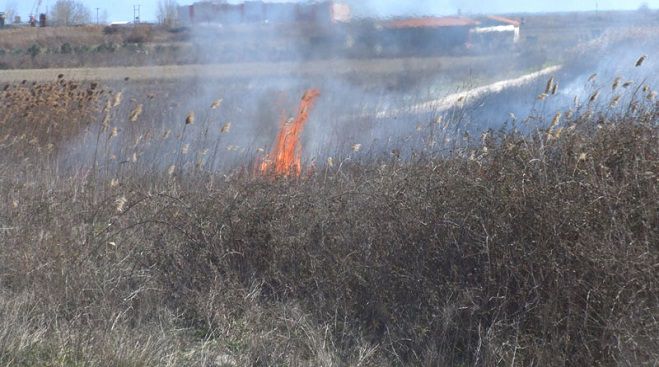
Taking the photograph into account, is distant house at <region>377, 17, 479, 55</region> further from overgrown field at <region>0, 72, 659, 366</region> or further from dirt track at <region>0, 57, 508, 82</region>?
overgrown field at <region>0, 72, 659, 366</region>

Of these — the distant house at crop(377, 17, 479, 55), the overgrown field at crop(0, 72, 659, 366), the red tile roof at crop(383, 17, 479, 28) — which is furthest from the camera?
the distant house at crop(377, 17, 479, 55)

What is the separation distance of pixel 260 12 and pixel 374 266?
7.88 metres

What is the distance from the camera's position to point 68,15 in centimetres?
2222

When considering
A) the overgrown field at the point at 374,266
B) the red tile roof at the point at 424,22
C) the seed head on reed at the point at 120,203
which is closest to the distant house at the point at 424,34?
the red tile roof at the point at 424,22

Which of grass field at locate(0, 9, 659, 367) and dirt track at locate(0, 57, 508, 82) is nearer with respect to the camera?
grass field at locate(0, 9, 659, 367)

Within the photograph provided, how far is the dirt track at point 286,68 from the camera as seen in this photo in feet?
48.9

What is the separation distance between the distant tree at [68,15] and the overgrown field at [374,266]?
1522cm

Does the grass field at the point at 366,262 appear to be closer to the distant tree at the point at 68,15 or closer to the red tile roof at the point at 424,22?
the red tile roof at the point at 424,22

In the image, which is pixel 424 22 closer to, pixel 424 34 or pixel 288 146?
pixel 424 34

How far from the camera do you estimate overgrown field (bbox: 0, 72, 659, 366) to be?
482 cm

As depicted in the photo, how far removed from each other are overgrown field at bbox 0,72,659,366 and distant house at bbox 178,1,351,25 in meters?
5.62

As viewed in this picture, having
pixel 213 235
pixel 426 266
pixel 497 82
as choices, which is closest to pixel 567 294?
pixel 426 266

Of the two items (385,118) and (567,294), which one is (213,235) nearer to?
(567,294)

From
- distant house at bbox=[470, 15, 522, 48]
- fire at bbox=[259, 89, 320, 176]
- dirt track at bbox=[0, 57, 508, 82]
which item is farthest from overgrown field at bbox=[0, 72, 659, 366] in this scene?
distant house at bbox=[470, 15, 522, 48]
